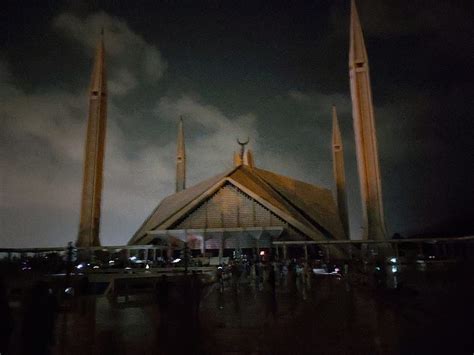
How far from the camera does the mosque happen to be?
93.2 ft

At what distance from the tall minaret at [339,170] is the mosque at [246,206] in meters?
11.6

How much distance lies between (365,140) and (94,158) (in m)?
22.3

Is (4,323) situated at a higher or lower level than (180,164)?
lower

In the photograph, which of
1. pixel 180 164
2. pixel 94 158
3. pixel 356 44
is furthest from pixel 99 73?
pixel 356 44

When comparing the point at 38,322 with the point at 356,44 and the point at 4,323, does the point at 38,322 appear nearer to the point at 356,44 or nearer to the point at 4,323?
the point at 4,323

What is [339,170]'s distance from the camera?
45.2m

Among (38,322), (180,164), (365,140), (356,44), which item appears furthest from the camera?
(180,164)

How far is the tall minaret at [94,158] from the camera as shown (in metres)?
31.0

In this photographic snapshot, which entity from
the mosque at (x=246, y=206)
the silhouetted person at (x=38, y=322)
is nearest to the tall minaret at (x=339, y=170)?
the mosque at (x=246, y=206)

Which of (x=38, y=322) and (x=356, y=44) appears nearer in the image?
(x=38, y=322)

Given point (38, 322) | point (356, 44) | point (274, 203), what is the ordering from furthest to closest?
1. point (356, 44)
2. point (274, 203)
3. point (38, 322)

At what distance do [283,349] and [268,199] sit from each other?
80.4ft

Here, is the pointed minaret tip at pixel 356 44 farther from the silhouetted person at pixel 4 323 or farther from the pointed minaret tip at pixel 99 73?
the silhouetted person at pixel 4 323

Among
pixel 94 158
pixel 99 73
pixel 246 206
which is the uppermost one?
pixel 99 73
